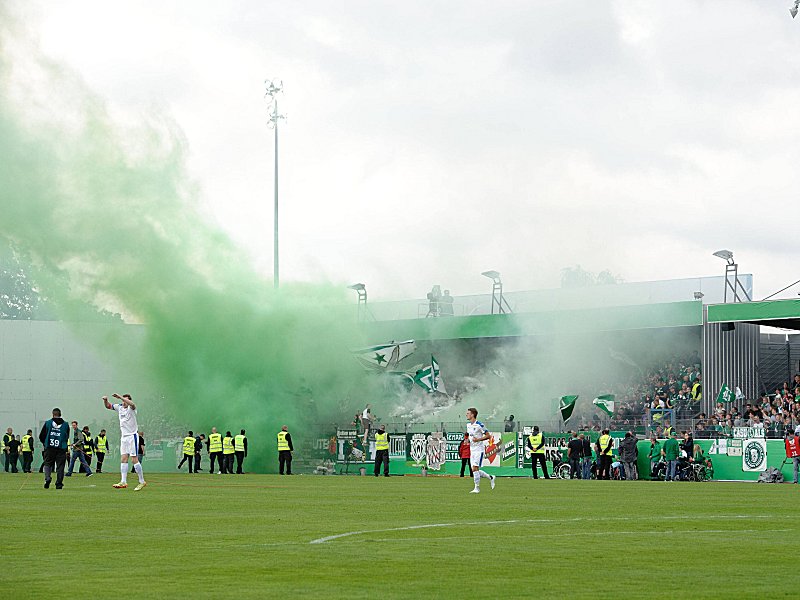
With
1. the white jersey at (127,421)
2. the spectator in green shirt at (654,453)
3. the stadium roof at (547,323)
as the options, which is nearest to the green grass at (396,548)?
the white jersey at (127,421)

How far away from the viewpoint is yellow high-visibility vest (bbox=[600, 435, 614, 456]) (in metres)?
38.3

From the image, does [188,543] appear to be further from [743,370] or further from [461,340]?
[461,340]

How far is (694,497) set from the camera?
24.9 m

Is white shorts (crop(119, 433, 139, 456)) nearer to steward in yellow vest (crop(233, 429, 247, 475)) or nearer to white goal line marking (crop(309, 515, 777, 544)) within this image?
white goal line marking (crop(309, 515, 777, 544))

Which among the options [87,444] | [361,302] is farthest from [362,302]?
[87,444]

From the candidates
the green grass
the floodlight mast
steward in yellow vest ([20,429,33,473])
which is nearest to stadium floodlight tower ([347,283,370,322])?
the floodlight mast

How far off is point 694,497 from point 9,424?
3946 cm

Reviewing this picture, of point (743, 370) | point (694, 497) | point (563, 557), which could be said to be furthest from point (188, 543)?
point (743, 370)

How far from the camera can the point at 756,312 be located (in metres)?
44.3

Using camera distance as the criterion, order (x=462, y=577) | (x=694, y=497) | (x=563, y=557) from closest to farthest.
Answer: (x=462, y=577)
(x=563, y=557)
(x=694, y=497)

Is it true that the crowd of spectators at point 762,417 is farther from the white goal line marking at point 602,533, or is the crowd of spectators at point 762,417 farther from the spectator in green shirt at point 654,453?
the white goal line marking at point 602,533

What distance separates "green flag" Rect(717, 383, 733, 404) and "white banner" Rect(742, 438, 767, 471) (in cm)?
595

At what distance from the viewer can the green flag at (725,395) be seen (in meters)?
44.2

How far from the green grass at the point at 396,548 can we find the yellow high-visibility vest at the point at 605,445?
50.1 feet
